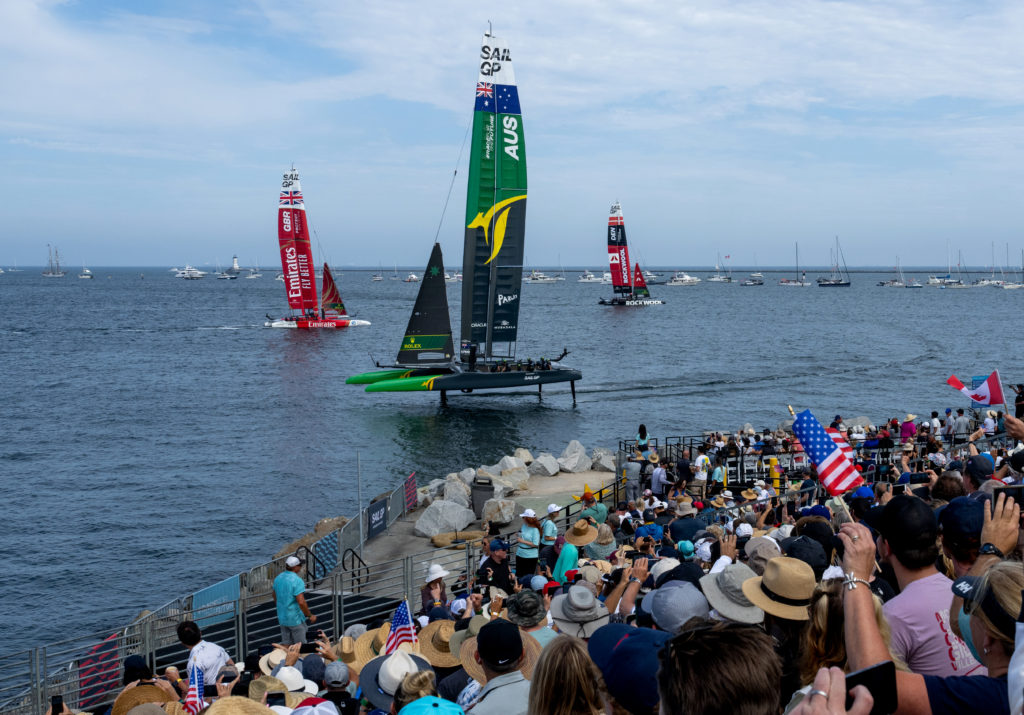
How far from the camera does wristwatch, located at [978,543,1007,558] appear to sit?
4457 mm

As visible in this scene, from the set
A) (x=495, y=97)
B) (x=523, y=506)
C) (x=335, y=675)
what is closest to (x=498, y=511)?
(x=523, y=506)

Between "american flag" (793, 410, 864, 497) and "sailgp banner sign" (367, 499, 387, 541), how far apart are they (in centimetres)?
1012

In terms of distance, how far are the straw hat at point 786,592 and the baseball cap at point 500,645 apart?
54.3 inches

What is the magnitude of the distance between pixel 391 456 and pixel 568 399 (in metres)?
14.9

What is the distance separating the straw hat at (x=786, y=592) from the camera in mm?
4727

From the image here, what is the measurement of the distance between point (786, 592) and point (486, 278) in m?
38.9

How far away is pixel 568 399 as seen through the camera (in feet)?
156

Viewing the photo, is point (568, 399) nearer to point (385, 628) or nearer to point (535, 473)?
point (535, 473)

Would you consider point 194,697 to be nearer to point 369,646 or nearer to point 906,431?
point 369,646

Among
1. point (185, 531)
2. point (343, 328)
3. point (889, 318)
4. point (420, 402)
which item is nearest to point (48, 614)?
point (185, 531)

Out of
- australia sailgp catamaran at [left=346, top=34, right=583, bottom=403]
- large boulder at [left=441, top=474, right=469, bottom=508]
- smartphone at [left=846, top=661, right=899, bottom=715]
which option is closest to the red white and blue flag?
australia sailgp catamaran at [left=346, top=34, right=583, bottom=403]

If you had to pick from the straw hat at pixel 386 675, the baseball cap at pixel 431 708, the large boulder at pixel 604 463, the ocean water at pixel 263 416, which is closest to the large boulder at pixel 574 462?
the large boulder at pixel 604 463

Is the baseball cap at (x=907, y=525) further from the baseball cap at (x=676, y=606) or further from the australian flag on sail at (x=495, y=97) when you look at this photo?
the australian flag on sail at (x=495, y=97)

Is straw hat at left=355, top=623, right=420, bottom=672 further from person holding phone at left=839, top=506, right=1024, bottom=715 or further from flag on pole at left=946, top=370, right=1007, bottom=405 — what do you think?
flag on pole at left=946, top=370, right=1007, bottom=405
